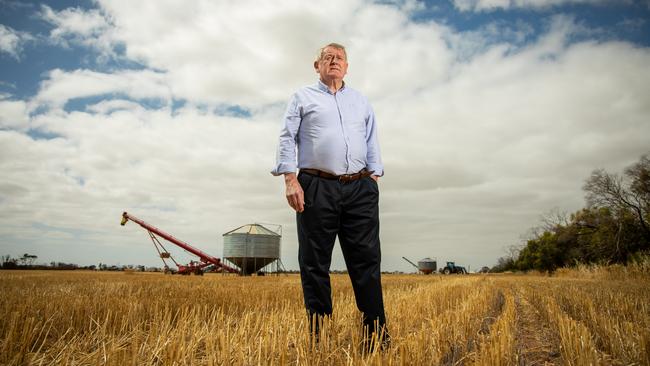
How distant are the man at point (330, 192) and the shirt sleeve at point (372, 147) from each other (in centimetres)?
9

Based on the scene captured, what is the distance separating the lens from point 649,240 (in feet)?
87.0

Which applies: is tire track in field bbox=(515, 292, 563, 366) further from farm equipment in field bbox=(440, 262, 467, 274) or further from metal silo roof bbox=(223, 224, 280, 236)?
A: farm equipment in field bbox=(440, 262, 467, 274)

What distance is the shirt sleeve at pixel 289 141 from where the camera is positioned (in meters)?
2.94

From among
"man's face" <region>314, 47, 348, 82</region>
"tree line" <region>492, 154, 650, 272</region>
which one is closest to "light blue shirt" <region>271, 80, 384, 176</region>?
"man's face" <region>314, 47, 348, 82</region>

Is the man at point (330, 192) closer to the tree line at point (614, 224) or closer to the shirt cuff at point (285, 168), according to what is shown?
the shirt cuff at point (285, 168)

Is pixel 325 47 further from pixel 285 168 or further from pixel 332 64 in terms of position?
pixel 285 168

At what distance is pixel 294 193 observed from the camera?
2.79 metres

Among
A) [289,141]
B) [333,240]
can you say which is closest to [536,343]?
[333,240]

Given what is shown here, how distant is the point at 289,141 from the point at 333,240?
2.86 ft

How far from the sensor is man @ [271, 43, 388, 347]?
2.81m

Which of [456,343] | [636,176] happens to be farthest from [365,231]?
[636,176]

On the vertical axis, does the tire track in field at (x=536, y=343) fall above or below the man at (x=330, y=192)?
below

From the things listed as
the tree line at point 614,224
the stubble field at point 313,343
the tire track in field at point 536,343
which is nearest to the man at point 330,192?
the stubble field at point 313,343

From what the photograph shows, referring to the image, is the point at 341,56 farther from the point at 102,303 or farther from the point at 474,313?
the point at 102,303
